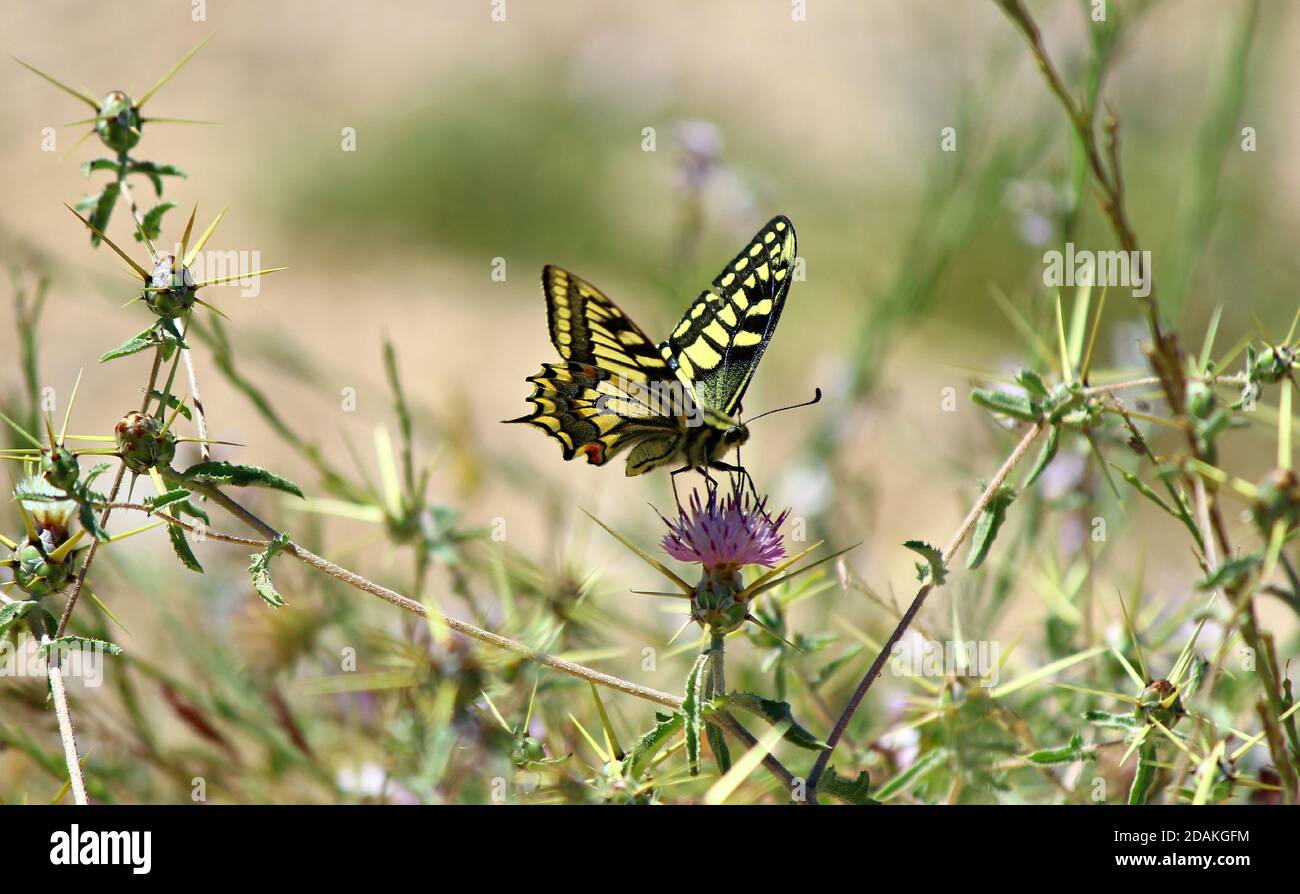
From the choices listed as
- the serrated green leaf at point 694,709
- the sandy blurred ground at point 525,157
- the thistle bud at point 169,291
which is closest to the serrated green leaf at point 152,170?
the thistle bud at point 169,291

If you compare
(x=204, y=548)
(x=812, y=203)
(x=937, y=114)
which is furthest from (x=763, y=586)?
(x=812, y=203)

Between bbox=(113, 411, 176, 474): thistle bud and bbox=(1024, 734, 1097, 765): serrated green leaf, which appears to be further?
bbox=(1024, 734, 1097, 765): serrated green leaf

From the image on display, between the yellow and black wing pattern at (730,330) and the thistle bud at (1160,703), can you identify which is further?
the yellow and black wing pattern at (730,330)

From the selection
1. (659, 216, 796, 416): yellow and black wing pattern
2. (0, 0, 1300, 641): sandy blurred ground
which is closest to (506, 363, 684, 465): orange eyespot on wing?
(659, 216, 796, 416): yellow and black wing pattern

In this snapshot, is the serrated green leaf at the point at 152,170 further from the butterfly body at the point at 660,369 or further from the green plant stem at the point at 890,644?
the green plant stem at the point at 890,644

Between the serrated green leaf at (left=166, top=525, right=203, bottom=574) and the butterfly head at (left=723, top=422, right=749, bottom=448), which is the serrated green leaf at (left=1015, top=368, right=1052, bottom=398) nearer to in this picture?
the butterfly head at (left=723, top=422, right=749, bottom=448)

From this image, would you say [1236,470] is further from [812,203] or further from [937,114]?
[812,203]

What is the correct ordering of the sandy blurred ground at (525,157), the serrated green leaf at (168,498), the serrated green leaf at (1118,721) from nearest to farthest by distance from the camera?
the serrated green leaf at (168,498) → the serrated green leaf at (1118,721) → the sandy blurred ground at (525,157)

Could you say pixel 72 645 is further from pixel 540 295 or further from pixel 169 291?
pixel 540 295
